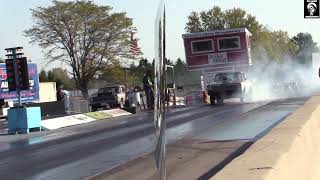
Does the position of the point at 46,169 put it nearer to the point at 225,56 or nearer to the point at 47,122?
the point at 47,122

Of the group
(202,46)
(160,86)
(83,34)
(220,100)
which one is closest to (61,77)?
(83,34)

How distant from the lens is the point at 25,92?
40.8 metres

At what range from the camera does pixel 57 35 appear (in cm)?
6150

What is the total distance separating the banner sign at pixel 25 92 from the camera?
38875 mm

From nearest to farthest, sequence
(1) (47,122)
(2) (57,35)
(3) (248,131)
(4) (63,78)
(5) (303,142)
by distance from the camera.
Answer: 1. (5) (303,142)
2. (3) (248,131)
3. (1) (47,122)
4. (2) (57,35)
5. (4) (63,78)

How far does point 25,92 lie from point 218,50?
558 inches

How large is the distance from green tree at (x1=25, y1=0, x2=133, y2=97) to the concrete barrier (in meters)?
53.1

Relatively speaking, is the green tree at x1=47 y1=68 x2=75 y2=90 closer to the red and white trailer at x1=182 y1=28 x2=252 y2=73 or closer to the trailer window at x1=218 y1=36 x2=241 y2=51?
the red and white trailer at x1=182 y1=28 x2=252 y2=73

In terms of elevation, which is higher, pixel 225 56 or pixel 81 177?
pixel 225 56

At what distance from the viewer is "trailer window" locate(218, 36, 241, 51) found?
35.1m

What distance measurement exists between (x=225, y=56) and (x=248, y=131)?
21.8 m

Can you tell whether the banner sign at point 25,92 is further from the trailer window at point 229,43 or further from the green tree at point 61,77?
Result: the green tree at point 61,77

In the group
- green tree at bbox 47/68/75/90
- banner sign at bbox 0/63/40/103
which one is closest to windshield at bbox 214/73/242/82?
banner sign at bbox 0/63/40/103

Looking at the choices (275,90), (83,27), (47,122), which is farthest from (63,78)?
(47,122)
